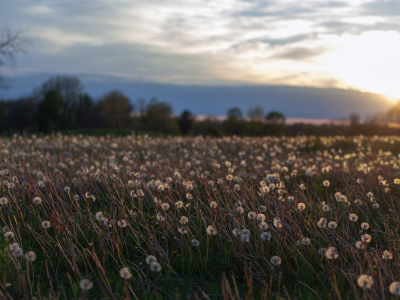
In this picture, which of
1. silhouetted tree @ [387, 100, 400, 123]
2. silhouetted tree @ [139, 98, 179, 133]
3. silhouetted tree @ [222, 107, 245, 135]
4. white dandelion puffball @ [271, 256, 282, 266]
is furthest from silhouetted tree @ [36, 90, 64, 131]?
silhouetted tree @ [387, 100, 400, 123]

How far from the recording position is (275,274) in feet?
9.11

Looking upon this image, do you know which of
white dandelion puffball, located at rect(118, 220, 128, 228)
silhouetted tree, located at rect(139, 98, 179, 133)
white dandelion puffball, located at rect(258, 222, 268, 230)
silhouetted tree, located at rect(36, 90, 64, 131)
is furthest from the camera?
silhouetted tree, located at rect(139, 98, 179, 133)

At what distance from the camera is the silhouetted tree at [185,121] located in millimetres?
79500

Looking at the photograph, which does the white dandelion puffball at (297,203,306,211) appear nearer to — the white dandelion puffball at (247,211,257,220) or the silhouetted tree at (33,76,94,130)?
the white dandelion puffball at (247,211,257,220)

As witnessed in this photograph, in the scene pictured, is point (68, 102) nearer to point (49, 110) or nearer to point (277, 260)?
point (49, 110)

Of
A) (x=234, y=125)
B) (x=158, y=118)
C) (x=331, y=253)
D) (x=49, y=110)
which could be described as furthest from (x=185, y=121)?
(x=331, y=253)

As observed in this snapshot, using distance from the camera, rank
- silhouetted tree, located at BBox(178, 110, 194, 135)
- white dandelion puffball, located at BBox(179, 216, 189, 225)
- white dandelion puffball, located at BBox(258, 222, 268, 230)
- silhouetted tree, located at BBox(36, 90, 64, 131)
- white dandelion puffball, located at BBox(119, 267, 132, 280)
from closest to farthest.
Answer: white dandelion puffball, located at BBox(119, 267, 132, 280) < white dandelion puffball, located at BBox(258, 222, 268, 230) < white dandelion puffball, located at BBox(179, 216, 189, 225) < silhouetted tree, located at BBox(36, 90, 64, 131) < silhouetted tree, located at BBox(178, 110, 194, 135)

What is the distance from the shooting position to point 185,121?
262 feet

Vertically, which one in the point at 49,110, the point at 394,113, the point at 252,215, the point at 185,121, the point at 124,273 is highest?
the point at 394,113

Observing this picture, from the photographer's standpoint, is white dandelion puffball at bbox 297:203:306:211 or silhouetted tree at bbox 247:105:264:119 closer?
white dandelion puffball at bbox 297:203:306:211

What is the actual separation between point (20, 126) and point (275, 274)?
84597 mm

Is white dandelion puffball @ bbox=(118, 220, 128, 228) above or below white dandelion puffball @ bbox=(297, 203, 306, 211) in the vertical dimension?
below

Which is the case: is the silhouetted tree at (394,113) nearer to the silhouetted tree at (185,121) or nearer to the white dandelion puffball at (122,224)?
the silhouetted tree at (185,121)

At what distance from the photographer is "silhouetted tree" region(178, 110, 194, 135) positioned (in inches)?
3130
